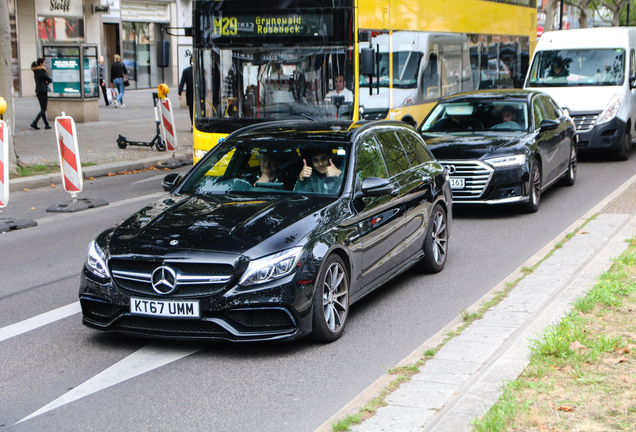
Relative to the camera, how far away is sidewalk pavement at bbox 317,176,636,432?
421 centimetres

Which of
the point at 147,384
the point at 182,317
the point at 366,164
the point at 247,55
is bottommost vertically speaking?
the point at 147,384

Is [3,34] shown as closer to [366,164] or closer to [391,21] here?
[391,21]

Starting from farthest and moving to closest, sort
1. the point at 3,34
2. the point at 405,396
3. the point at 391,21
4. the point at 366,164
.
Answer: the point at 3,34 < the point at 391,21 < the point at 366,164 < the point at 405,396

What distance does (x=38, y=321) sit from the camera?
6430 millimetres

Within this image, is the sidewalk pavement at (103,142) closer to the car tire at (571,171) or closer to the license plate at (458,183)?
the license plate at (458,183)

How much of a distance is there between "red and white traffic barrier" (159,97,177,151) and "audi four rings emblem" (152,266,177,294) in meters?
12.2

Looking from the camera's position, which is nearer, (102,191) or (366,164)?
(366,164)

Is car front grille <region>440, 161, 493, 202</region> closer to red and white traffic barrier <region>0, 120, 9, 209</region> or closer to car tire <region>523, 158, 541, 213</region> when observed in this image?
car tire <region>523, 158, 541, 213</region>

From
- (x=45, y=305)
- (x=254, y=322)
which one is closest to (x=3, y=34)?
(x=45, y=305)

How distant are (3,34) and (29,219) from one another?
5.53m

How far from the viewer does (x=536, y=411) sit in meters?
4.14

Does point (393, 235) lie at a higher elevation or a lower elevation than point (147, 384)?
higher

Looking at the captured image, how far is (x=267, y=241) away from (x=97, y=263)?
3.91 feet

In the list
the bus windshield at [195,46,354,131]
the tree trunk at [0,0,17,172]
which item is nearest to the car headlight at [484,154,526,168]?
the bus windshield at [195,46,354,131]
